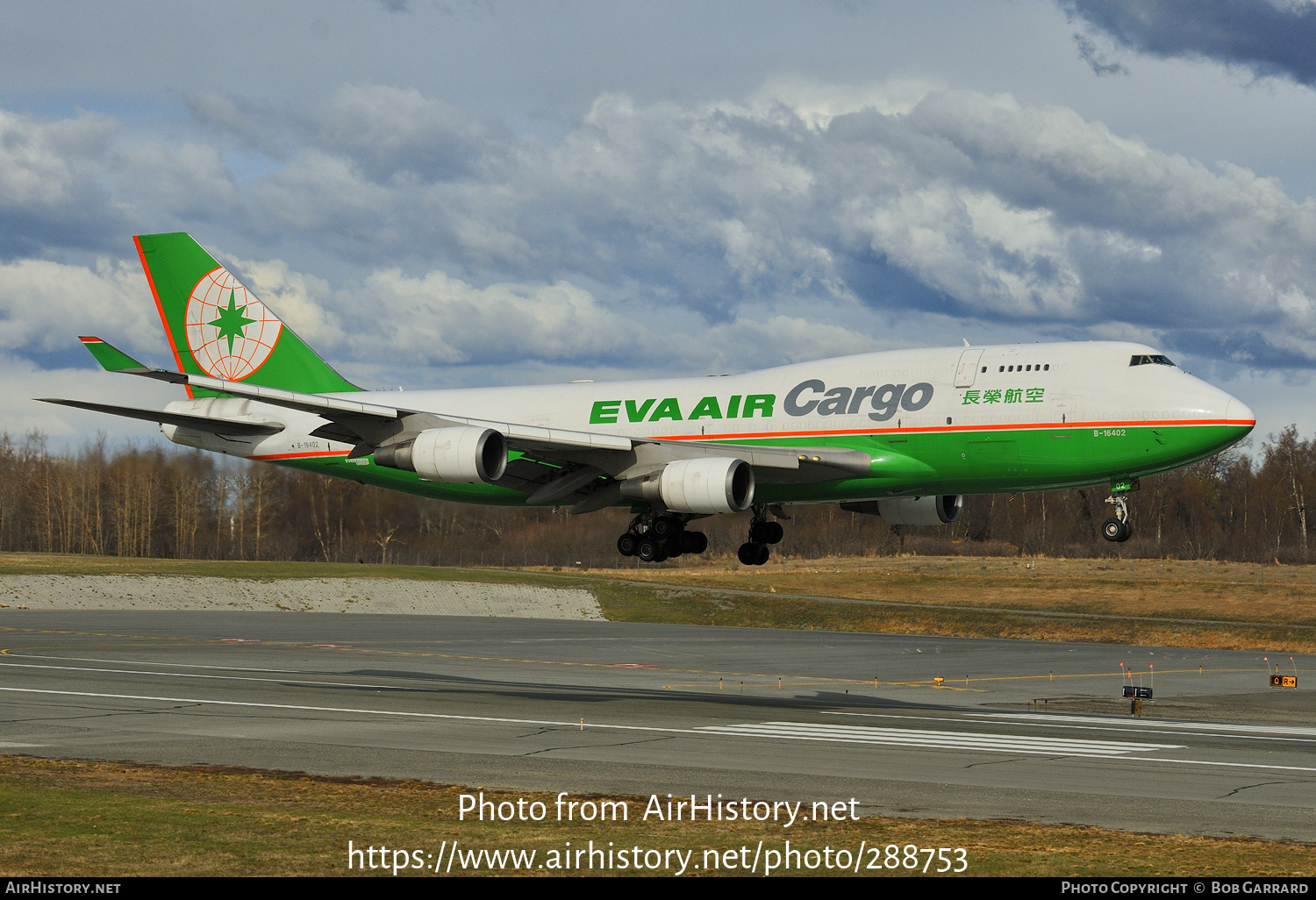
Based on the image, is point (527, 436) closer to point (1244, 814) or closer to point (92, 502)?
point (1244, 814)

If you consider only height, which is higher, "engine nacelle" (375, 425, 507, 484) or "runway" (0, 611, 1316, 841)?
"engine nacelle" (375, 425, 507, 484)

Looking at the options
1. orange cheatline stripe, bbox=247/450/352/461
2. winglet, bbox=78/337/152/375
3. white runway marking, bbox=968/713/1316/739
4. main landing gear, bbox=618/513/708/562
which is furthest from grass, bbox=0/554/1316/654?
winglet, bbox=78/337/152/375

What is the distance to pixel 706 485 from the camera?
3856cm

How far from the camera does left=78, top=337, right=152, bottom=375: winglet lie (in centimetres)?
3900

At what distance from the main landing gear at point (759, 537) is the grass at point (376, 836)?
811 inches

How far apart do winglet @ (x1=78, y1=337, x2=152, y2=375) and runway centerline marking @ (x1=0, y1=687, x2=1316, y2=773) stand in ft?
40.7

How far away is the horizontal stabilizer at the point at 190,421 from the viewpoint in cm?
4178

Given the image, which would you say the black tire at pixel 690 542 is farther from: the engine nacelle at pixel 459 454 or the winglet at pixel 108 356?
the winglet at pixel 108 356

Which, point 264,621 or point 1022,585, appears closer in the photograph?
point 264,621

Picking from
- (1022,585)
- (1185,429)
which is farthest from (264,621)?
(1185,429)

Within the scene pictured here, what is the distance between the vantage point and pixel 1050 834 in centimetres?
2214

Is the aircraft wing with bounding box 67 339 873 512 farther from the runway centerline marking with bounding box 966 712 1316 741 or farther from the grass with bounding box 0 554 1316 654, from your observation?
the grass with bounding box 0 554 1316 654

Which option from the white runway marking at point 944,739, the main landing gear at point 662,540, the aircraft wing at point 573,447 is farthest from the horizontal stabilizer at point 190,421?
the white runway marking at point 944,739
